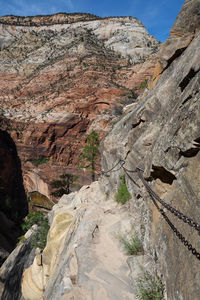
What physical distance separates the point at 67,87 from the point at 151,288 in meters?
34.9

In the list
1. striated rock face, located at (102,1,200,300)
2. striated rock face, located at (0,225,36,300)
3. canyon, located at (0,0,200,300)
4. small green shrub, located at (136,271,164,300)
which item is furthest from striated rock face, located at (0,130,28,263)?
striated rock face, located at (102,1,200,300)

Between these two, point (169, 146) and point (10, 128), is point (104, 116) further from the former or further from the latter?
point (169, 146)

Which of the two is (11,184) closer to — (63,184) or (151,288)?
(63,184)

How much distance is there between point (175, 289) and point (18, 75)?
51.5 metres

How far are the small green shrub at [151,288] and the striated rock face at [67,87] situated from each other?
2243 centimetres

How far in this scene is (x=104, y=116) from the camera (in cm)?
2945

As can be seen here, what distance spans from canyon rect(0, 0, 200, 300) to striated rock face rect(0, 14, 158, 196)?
23 centimetres

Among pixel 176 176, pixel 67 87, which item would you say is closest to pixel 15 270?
pixel 176 176

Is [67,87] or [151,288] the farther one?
[67,87]

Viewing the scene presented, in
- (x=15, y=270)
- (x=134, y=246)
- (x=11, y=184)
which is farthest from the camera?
(x=11, y=184)

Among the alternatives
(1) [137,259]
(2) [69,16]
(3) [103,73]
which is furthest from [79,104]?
(2) [69,16]

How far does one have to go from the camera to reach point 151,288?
3588 mm

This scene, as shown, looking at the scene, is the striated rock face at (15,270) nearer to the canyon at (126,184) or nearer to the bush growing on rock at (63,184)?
the canyon at (126,184)

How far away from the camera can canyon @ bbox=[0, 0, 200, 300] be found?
3137 millimetres
